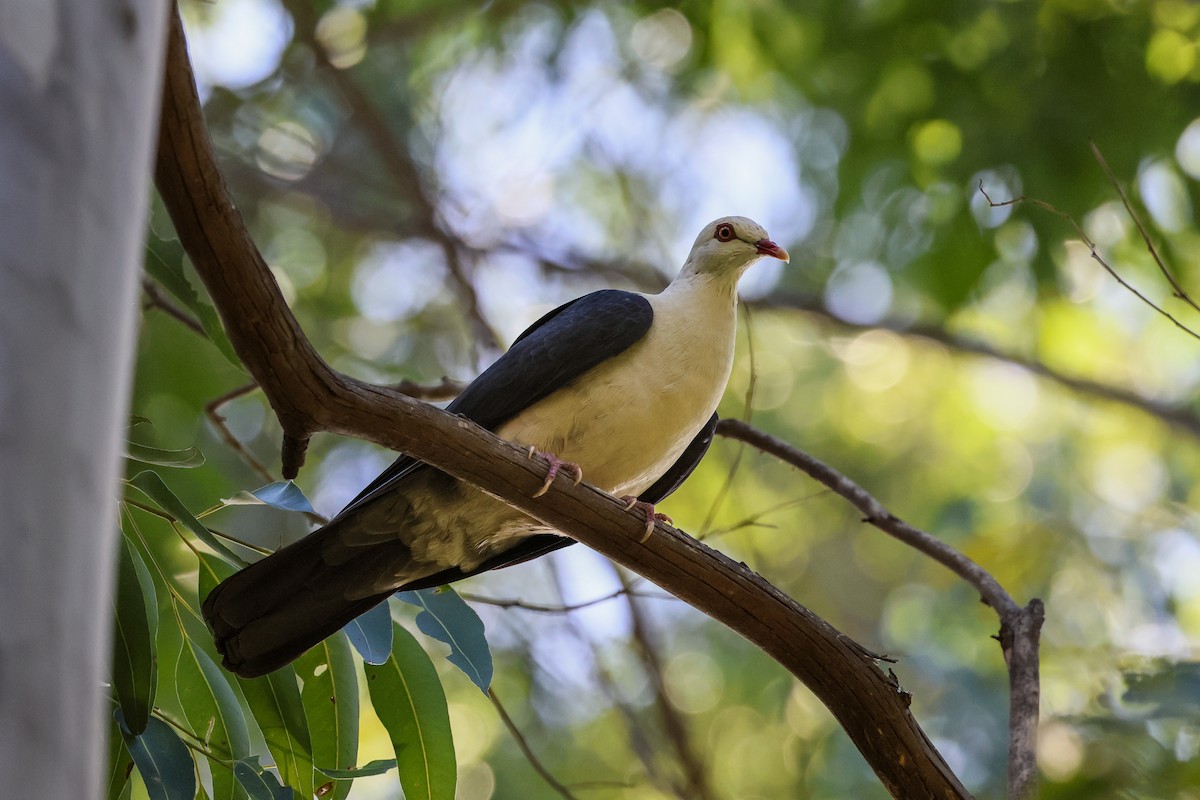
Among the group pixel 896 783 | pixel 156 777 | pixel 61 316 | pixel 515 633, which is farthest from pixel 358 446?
pixel 61 316

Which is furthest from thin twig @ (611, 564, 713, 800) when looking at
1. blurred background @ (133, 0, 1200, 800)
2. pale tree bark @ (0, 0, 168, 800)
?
pale tree bark @ (0, 0, 168, 800)

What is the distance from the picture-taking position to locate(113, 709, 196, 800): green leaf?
9.23 ft

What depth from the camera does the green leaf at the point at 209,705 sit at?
3.24 m

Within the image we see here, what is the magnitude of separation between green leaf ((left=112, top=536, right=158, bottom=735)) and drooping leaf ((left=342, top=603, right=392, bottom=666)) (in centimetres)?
56

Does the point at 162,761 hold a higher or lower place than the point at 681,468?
lower

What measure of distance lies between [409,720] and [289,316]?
1522 millimetres

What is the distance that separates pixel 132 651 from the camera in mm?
2812

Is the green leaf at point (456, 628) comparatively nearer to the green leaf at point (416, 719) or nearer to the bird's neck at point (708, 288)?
the green leaf at point (416, 719)

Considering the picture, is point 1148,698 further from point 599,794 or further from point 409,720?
point 599,794

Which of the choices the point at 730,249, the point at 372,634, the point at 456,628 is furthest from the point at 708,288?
the point at 372,634

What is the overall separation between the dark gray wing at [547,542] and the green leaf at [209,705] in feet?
1.91

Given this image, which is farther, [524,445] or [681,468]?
[681,468]

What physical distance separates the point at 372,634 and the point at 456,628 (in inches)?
10.1

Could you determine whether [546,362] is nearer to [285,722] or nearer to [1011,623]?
[285,722]
